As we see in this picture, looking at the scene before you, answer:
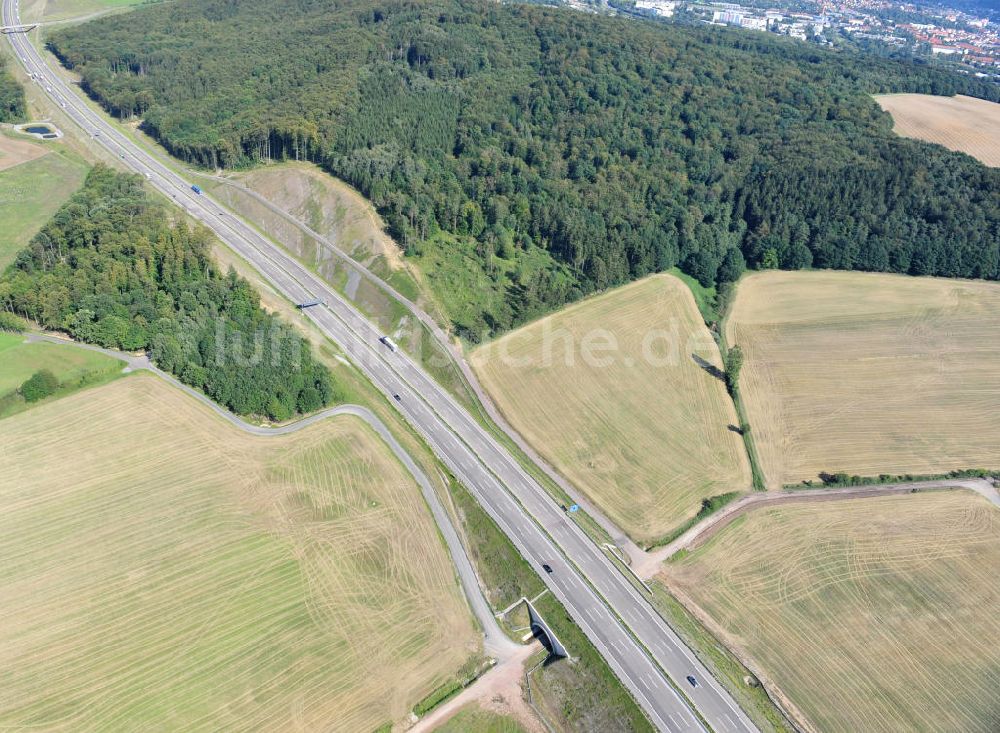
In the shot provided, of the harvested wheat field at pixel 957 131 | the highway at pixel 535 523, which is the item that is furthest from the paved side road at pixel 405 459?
the harvested wheat field at pixel 957 131

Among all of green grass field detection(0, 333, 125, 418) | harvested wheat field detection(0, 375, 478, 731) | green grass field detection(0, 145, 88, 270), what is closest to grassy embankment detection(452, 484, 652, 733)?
harvested wheat field detection(0, 375, 478, 731)

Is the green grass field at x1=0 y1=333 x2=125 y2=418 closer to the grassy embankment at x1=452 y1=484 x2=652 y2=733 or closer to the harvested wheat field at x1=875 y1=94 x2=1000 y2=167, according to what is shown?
the grassy embankment at x1=452 y1=484 x2=652 y2=733

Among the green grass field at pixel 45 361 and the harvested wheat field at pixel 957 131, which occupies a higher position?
the harvested wheat field at pixel 957 131

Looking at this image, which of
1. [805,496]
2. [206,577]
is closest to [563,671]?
[206,577]

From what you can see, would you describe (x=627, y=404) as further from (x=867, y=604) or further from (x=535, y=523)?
(x=867, y=604)

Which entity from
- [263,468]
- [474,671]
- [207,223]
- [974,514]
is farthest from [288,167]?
[974,514]

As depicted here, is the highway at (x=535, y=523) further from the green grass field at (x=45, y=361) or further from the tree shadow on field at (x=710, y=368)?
the tree shadow on field at (x=710, y=368)
